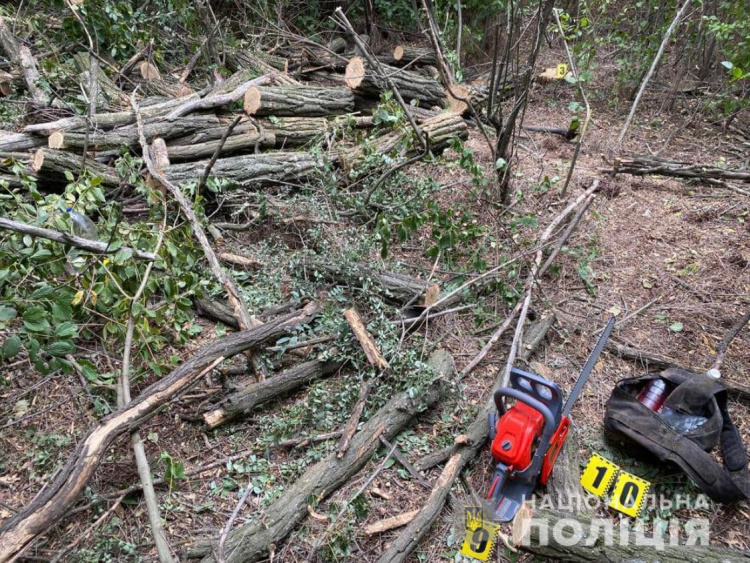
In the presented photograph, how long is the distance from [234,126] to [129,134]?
1.08m

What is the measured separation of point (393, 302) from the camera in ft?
11.6

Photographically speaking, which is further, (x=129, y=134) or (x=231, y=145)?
(x=231, y=145)

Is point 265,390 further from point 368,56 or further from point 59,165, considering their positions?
point 368,56

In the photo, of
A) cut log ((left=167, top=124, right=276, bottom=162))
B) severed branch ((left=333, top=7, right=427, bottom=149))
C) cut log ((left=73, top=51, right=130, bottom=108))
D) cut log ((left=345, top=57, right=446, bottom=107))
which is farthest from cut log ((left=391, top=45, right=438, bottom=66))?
cut log ((left=73, top=51, right=130, bottom=108))

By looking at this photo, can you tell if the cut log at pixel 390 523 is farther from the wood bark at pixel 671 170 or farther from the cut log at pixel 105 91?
the cut log at pixel 105 91

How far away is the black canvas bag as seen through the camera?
2398mm

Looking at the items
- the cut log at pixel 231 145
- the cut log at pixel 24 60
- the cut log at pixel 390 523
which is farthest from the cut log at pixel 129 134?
the cut log at pixel 390 523

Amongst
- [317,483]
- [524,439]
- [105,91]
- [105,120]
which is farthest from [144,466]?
[105,91]

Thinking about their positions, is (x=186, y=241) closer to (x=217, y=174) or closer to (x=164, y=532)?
(x=217, y=174)

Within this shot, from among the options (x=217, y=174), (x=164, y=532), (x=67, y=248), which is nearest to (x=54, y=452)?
(x=164, y=532)

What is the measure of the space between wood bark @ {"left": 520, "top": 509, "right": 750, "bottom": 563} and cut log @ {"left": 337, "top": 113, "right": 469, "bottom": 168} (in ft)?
11.5

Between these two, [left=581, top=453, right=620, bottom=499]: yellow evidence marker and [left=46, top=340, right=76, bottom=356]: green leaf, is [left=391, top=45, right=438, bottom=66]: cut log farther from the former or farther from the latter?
[left=46, top=340, right=76, bottom=356]: green leaf

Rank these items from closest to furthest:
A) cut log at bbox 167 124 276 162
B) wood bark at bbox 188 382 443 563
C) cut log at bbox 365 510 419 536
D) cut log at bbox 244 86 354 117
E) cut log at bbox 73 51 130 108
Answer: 1. wood bark at bbox 188 382 443 563
2. cut log at bbox 365 510 419 536
3. cut log at bbox 167 124 276 162
4. cut log at bbox 244 86 354 117
5. cut log at bbox 73 51 130 108

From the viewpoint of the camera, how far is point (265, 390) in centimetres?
290
